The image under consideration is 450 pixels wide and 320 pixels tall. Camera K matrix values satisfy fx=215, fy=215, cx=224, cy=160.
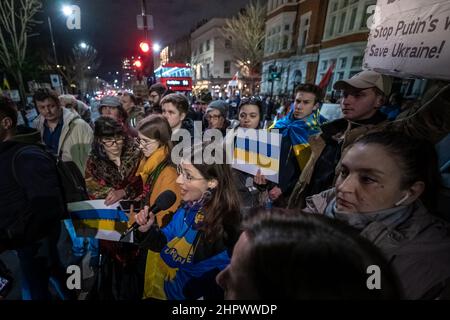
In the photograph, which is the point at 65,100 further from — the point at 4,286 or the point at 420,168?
the point at 420,168

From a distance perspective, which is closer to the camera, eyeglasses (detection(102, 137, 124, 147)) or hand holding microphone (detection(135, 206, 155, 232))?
hand holding microphone (detection(135, 206, 155, 232))

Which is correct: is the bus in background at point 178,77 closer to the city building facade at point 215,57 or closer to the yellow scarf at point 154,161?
the yellow scarf at point 154,161

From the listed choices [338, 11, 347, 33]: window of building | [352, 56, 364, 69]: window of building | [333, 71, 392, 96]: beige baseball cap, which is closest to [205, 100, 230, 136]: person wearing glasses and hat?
[333, 71, 392, 96]: beige baseball cap

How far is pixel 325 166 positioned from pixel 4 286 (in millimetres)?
3073

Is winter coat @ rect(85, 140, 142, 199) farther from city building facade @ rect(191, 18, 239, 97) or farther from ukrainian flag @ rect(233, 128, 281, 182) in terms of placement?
city building facade @ rect(191, 18, 239, 97)

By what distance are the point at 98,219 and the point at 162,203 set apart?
2.95ft

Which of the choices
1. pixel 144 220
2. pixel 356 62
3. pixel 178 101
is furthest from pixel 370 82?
pixel 356 62

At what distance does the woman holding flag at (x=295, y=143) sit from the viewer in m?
2.84

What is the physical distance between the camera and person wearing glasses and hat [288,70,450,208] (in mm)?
1561

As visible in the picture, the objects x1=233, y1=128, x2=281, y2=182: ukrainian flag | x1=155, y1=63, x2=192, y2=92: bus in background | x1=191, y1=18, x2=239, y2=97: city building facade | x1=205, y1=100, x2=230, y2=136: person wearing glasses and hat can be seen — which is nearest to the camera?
x1=233, y1=128, x2=281, y2=182: ukrainian flag

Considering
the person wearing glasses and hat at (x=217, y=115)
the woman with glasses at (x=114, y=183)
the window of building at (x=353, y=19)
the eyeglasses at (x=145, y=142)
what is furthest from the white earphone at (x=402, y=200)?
the window of building at (x=353, y=19)

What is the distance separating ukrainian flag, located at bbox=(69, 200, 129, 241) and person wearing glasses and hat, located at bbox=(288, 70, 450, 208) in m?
1.97

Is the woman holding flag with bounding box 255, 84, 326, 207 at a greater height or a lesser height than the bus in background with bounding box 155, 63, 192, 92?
lesser

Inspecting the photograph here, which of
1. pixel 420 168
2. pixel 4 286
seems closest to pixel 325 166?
pixel 420 168
